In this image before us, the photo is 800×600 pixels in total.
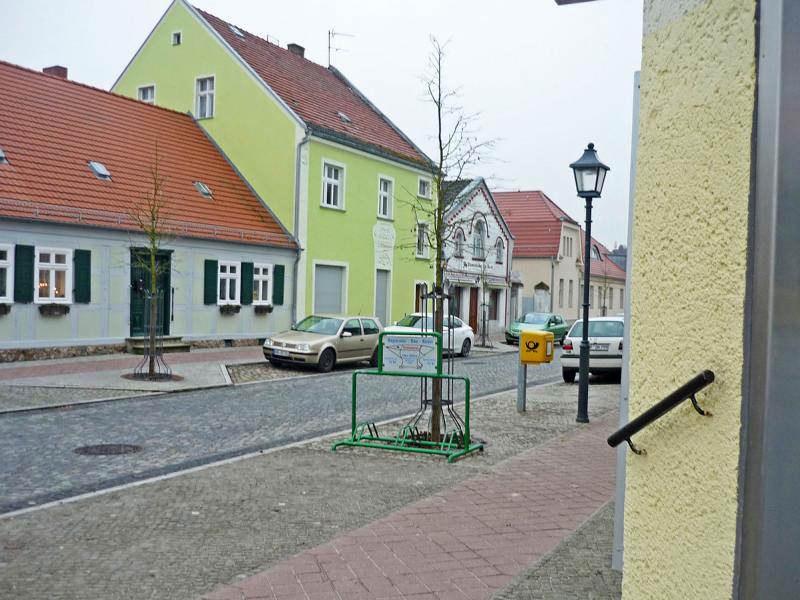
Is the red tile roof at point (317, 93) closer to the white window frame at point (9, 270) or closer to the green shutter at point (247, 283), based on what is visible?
the green shutter at point (247, 283)

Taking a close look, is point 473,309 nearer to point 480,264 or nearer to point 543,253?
point 480,264

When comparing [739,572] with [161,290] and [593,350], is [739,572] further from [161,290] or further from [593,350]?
[161,290]

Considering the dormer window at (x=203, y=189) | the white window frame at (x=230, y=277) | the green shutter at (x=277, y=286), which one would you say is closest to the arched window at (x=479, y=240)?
the green shutter at (x=277, y=286)

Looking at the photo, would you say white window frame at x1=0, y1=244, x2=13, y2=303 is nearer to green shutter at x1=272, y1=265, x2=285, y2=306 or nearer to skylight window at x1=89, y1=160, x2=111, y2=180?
skylight window at x1=89, y1=160, x2=111, y2=180

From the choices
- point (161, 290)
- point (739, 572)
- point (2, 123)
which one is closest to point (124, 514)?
point (739, 572)

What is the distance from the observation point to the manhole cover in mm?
9016

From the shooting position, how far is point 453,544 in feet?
18.1

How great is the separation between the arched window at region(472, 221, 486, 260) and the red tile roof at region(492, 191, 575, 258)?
1018 cm

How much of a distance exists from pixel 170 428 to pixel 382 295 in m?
21.4

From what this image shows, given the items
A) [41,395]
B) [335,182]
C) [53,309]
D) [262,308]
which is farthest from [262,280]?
[41,395]

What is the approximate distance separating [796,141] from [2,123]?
22.6 metres

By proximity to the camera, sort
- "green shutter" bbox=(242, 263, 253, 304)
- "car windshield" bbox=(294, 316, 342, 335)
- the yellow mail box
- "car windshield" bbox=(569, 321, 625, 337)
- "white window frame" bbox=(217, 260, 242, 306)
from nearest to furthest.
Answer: the yellow mail box
"car windshield" bbox=(569, 321, 625, 337)
"car windshield" bbox=(294, 316, 342, 335)
"white window frame" bbox=(217, 260, 242, 306)
"green shutter" bbox=(242, 263, 253, 304)

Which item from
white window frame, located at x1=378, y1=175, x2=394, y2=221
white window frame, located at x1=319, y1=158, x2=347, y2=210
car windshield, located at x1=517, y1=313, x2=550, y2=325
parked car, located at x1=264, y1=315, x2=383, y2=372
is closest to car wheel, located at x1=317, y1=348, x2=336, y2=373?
parked car, located at x1=264, y1=315, x2=383, y2=372

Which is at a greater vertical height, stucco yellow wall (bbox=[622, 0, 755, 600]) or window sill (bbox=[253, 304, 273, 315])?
stucco yellow wall (bbox=[622, 0, 755, 600])
